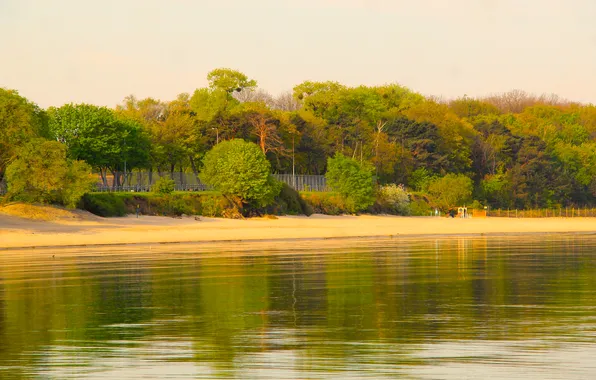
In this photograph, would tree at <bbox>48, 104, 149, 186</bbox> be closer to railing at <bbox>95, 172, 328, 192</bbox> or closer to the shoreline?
railing at <bbox>95, 172, 328, 192</bbox>

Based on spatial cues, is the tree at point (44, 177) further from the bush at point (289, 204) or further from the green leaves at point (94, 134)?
A: the bush at point (289, 204)

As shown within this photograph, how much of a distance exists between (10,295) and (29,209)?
4703cm

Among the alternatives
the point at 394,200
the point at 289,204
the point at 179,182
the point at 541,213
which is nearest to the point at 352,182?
the point at 394,200

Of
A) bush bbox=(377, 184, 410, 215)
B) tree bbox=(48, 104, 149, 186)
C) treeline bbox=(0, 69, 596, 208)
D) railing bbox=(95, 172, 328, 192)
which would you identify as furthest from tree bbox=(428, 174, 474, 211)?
tree bbox=(48, 104, 149, 186)

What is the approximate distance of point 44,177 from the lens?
239ft

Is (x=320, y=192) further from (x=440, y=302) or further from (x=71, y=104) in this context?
A: (x=440, y=302)

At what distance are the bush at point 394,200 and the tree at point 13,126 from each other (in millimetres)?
48868

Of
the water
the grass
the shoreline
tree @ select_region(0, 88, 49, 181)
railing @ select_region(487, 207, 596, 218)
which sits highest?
tree @ select_region(0, 88, 49, 181)

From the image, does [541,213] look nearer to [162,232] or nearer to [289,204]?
[289,204]

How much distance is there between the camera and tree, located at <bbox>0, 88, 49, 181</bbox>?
77000mm

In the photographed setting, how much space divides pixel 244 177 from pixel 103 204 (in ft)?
58.3

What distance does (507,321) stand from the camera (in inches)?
795

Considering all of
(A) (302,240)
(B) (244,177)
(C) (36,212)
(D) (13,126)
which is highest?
(D) (13,126)

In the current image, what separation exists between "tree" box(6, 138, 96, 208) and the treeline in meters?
5.96
